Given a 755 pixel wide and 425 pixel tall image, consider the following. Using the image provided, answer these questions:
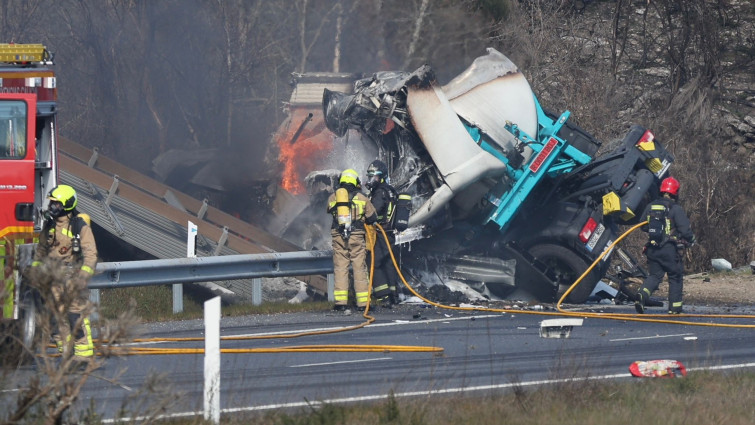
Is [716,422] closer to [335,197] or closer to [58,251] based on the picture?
[58,251]

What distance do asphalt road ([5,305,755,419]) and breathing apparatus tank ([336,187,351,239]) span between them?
976mm

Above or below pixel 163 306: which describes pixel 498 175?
above

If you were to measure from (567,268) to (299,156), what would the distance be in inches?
263

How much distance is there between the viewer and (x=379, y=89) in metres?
12.4

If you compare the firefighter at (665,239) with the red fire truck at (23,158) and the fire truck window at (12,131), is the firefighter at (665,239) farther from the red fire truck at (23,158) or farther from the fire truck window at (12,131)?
the fire truck window at (12,131)

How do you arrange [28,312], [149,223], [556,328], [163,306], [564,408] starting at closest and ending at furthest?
[564,408]
[28,312]
[556,328]
[163,306]
[149,223]

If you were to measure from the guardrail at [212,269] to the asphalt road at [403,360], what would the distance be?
0.63 meters

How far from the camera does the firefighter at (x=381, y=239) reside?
12.2 meters

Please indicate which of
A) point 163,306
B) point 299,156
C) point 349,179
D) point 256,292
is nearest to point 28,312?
point 163,306

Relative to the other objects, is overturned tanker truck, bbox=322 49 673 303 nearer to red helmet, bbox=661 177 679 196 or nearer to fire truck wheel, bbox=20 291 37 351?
red helmet, bbox=661 177 679 196

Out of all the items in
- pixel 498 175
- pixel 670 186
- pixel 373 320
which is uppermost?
pixel 498 175

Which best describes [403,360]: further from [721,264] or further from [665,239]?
[721,264]

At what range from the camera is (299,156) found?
18500 mm

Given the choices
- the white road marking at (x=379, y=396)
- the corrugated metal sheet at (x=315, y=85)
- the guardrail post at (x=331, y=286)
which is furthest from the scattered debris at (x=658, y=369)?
the corrugated metal sheet at (x=315, y=85)
